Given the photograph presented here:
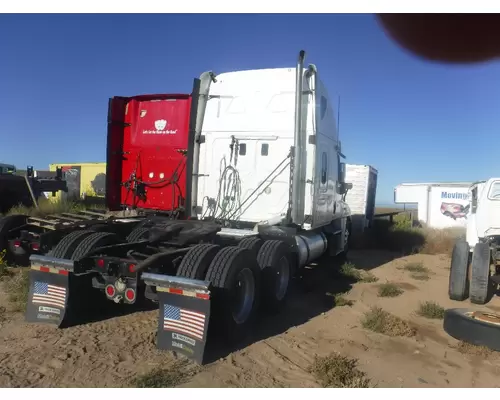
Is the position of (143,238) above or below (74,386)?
above

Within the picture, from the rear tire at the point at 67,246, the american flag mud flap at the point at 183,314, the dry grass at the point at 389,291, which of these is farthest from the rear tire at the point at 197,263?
the dry grass at the point at 389,291

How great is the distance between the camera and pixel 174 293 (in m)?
4.21

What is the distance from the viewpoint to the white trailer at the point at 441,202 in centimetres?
2084

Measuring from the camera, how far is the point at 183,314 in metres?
4.17

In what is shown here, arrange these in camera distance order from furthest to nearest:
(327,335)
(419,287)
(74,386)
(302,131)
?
1. (419,287)
2. (302,131)
3. (327,335)
4. (74,386)

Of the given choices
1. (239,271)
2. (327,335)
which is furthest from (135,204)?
(327,335)

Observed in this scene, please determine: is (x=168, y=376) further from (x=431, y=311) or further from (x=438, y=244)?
(x=438, y=244)

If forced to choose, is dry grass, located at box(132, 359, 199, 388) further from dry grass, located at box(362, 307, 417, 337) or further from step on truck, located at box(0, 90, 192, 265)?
step on truck, located at box(0, 90, 192, 265)

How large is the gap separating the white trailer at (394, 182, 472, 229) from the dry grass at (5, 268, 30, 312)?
19036 millimetres

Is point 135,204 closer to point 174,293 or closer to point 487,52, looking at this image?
point 174,293

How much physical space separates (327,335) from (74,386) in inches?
117

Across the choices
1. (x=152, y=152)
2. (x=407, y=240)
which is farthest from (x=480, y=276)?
(x=407, y=240)

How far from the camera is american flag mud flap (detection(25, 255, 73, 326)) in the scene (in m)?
4.88

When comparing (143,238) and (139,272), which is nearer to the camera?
(139,272)
